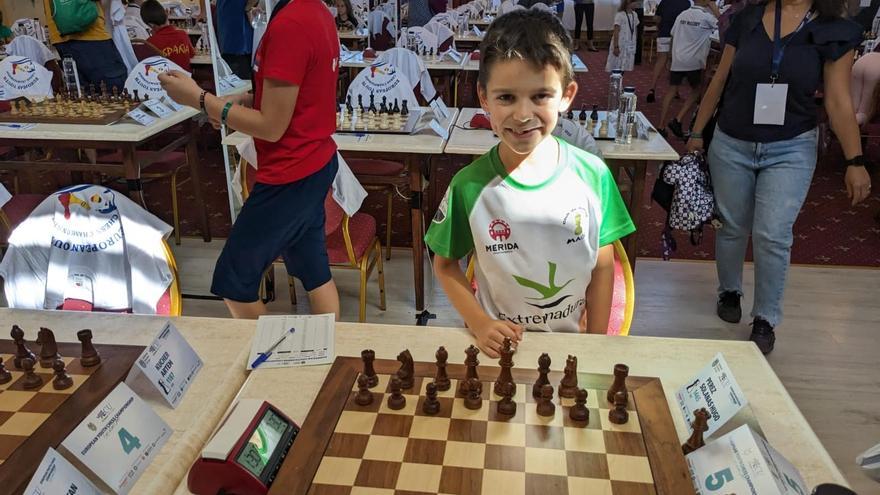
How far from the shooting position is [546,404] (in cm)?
101

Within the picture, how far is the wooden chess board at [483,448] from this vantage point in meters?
0.87

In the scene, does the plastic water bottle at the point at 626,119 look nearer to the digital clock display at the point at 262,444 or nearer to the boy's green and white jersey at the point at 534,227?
the boy's green and white jersey at the point at 534,227

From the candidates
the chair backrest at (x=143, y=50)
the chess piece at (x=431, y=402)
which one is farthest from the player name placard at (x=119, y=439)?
the chair backrest at (x=143, y=50)

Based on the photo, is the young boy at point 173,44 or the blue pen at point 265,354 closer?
the blue pen at point 265,354

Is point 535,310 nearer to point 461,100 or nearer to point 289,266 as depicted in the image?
point 289,266

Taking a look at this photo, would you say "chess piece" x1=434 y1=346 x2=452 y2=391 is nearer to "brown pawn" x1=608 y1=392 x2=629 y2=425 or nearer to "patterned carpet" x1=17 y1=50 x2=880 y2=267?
"brown pawn" x1=608 y1=392 x2=629 y2=425

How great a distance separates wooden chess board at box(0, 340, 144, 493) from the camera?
35.5 inches

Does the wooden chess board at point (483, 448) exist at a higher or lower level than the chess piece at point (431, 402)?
lower

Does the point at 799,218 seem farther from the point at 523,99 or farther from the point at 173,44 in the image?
the point at 173,44

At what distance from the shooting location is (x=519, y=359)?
120 centimetres

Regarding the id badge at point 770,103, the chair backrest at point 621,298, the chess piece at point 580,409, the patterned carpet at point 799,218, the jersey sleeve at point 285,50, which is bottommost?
the patterned carpet at point 799,218

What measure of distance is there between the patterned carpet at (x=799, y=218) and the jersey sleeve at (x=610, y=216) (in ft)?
6.63

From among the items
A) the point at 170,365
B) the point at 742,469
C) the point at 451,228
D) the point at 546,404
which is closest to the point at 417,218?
the point at 451,228

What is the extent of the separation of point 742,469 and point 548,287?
0.68 meters
